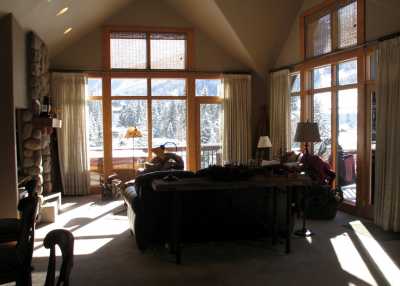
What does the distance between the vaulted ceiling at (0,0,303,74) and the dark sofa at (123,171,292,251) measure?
3409 millimetres

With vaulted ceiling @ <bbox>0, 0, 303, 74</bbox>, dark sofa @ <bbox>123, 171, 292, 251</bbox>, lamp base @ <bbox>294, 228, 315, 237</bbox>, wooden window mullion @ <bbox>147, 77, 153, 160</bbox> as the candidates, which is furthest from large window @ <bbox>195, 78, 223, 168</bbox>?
dark sofa @ <bbox>123, 171, 292, 251</bbox>

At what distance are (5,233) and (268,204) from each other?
9.62 ft

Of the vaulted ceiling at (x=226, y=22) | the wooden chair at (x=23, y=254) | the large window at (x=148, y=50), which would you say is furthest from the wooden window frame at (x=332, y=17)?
the wooden chair at (x=23, y=254)

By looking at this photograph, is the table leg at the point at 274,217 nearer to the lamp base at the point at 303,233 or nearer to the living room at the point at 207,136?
the living room at the point at 207,136

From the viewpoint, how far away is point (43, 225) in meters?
5.98

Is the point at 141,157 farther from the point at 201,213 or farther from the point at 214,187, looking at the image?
the point at 214,187

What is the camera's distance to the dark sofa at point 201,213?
4.66 m

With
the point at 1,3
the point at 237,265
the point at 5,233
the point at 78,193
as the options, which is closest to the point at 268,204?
the point at 237,265

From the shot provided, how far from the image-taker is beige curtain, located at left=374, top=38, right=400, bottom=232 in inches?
217

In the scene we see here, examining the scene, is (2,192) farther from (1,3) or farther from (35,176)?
(1,3)

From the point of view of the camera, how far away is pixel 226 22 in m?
8.00

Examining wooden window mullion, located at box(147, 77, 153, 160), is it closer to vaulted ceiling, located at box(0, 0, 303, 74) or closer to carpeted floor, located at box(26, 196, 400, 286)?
vaulted ceiling, located at box(0, 0, 303, 74)

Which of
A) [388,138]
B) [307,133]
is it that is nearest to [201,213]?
[307,133]

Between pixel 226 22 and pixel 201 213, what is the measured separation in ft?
14.8
